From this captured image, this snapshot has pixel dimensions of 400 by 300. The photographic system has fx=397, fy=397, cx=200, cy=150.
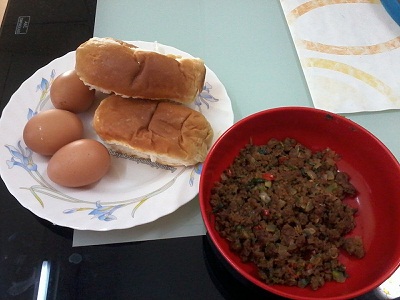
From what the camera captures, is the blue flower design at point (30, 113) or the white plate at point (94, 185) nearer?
the white plate at point (94, 185)

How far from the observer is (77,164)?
2.75 ft

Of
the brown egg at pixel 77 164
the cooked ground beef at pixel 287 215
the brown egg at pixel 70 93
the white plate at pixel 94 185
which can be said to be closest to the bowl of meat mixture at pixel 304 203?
the cooked ground beef at pixel 287 215

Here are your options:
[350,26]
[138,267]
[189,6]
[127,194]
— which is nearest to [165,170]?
[127,194]

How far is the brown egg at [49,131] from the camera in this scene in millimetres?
875

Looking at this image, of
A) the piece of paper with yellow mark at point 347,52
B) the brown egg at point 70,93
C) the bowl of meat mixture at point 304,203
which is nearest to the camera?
the bowl of meat mixture at point 304,203

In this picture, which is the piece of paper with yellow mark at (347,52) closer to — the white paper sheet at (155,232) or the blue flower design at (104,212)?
the white paper sheet at (155,232)

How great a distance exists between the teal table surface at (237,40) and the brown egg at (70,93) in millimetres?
277

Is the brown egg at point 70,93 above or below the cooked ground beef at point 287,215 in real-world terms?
above

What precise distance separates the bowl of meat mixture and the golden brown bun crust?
198 mm

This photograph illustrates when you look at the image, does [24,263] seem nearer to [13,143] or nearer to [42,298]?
[42,298]

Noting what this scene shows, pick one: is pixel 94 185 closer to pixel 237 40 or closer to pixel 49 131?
pixel 49 131

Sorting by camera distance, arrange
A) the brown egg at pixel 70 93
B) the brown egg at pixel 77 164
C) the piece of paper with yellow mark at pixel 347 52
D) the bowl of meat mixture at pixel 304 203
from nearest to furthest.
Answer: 1. the bowl of meat mixture at pixel 304 203
2. the brown egg at pixel 77 164
3. the brown egg at pixel 70 93
4. the piece of paper with yellow mark at pixel 347 52

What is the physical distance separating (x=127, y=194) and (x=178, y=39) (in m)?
0.54

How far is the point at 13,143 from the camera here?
91cm
